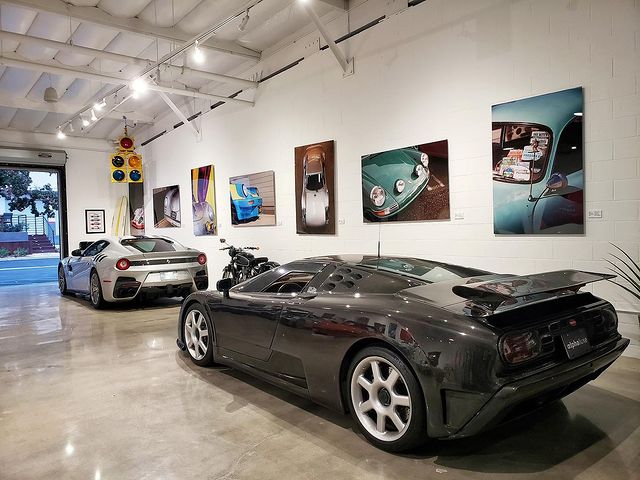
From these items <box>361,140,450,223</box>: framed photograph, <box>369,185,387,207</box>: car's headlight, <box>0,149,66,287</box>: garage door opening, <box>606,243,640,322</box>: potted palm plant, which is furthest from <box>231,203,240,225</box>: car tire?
<box>0,149,66,287</box>: garage door opening

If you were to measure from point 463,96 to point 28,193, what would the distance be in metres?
21.0

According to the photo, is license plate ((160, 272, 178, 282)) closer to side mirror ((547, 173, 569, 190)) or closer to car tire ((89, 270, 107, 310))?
car tire ((89, 270, 107, 310))

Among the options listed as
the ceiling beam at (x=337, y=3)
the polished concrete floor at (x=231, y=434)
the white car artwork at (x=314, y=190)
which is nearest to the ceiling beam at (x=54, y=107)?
the white car artwork at (x=314, y=190)

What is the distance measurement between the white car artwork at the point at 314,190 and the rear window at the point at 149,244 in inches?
85.9

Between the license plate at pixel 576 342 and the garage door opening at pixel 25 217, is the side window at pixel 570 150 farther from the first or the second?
the garage door opening at pixel 25 217

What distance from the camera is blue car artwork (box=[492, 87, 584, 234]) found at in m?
4.14

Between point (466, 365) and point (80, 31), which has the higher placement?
point (80, 31)

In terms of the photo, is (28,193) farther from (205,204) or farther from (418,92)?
(418,92)

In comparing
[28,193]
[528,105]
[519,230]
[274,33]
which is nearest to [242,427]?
[519,230]

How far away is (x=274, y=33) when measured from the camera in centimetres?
725

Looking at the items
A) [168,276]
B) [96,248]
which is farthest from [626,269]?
[96,248]

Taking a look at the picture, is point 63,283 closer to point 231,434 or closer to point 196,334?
point 196,334

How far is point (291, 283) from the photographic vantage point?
10.5ft

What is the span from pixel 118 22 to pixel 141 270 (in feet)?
11.5
